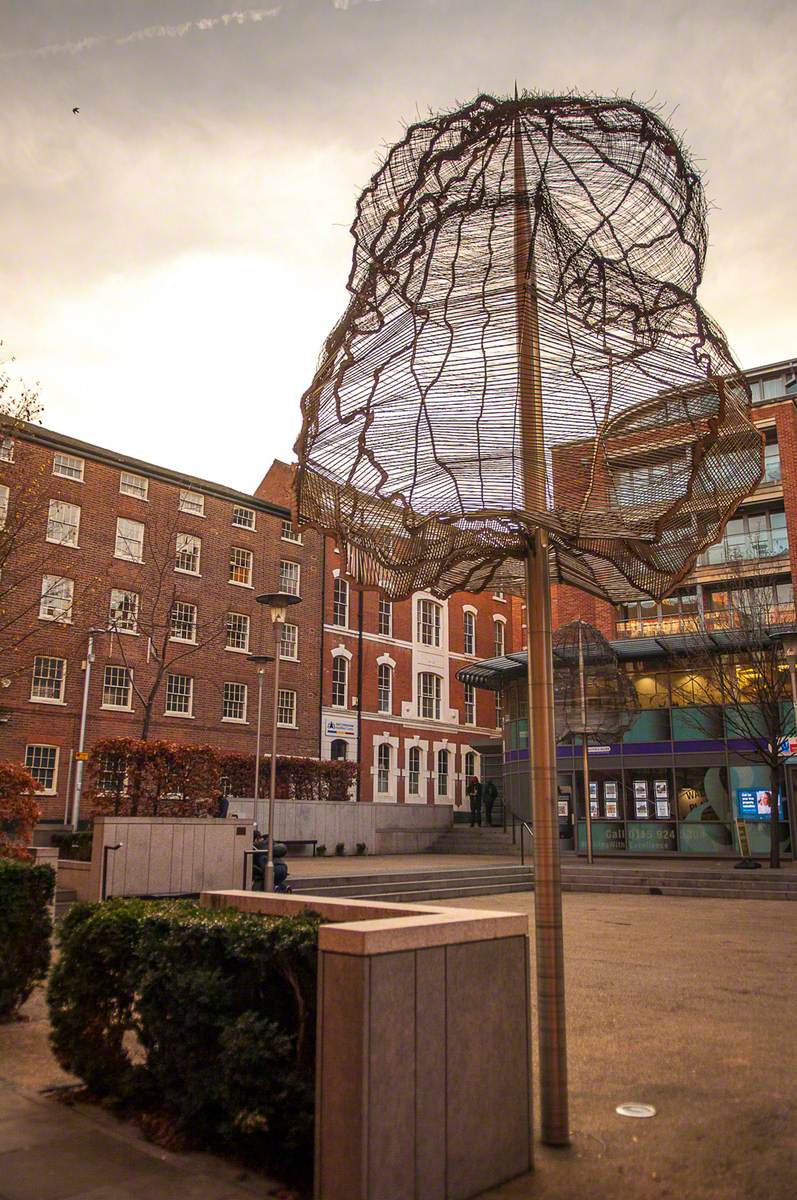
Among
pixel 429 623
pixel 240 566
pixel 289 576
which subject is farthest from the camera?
pixel 429 623

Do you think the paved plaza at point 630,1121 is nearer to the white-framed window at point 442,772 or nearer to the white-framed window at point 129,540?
the white-framed window at point 129,540

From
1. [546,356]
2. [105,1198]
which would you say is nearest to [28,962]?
[105,1198]

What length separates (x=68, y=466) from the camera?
111 ft

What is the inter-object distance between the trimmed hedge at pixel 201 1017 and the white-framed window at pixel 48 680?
26914 mm

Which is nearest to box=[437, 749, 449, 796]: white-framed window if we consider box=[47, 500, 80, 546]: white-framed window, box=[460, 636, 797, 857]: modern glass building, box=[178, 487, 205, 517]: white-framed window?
box=[460, 636, 797, 857]: modern glass building

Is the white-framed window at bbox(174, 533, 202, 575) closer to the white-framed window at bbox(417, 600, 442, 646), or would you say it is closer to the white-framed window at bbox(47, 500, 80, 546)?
the white-framed window at bbox(47, 500, 80, 546)

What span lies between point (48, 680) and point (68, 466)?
26.2 feet

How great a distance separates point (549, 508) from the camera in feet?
16.1

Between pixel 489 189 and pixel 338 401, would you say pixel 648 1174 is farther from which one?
pixel 489 189

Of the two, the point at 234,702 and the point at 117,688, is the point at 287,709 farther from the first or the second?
the point at 117,688

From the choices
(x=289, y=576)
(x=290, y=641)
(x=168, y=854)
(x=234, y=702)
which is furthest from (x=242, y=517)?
(x=168, y=854)

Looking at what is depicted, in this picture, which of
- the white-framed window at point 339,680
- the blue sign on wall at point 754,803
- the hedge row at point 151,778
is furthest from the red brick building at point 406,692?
the hedge row at point 151,778

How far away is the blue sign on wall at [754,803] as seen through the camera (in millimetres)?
28453

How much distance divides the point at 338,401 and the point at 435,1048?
11.0 ft
